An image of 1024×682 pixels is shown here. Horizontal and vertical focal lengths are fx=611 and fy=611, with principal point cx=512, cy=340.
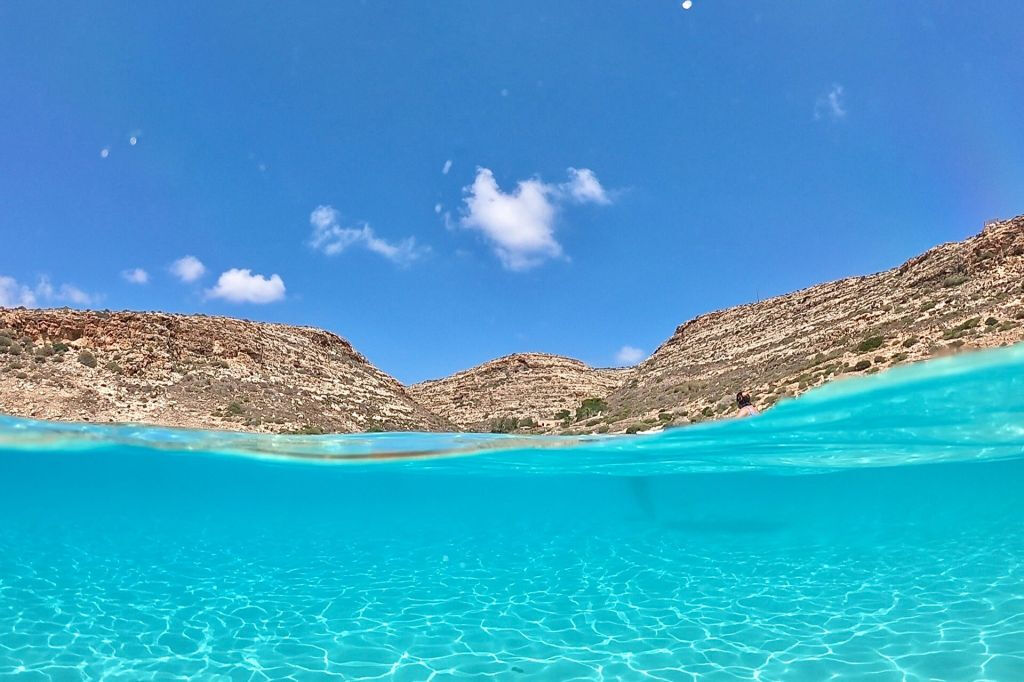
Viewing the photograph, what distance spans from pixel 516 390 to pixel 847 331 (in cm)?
2751

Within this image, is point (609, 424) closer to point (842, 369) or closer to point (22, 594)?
point (842, 369)

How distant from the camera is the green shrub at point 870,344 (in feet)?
87.0

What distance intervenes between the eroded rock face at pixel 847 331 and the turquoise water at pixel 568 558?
3918 millimetres

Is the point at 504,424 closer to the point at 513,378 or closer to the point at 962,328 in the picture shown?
the point at 513,378

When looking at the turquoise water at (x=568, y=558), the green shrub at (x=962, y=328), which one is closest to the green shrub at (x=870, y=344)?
the green shrub at (x=962, y=328)

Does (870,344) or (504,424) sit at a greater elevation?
(870,344)

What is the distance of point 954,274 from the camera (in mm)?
31469

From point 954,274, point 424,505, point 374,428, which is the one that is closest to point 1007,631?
point 954,274

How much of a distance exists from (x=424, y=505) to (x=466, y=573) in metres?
22.9

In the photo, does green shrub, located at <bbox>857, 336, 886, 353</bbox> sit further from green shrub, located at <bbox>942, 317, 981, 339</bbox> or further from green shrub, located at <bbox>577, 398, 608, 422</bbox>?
green shrub, located at <bbox>577, 398, 608, 422</bbox>

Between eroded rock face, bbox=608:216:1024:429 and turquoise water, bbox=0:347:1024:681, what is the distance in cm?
392

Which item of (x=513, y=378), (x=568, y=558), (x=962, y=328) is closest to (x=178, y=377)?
(x=513, y=378)

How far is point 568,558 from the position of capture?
713 inches

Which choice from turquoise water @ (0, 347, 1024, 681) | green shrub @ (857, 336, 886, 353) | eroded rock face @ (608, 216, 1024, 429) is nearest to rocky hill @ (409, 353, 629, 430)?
eroded rock face @ (608, 216, 1024, 429)
